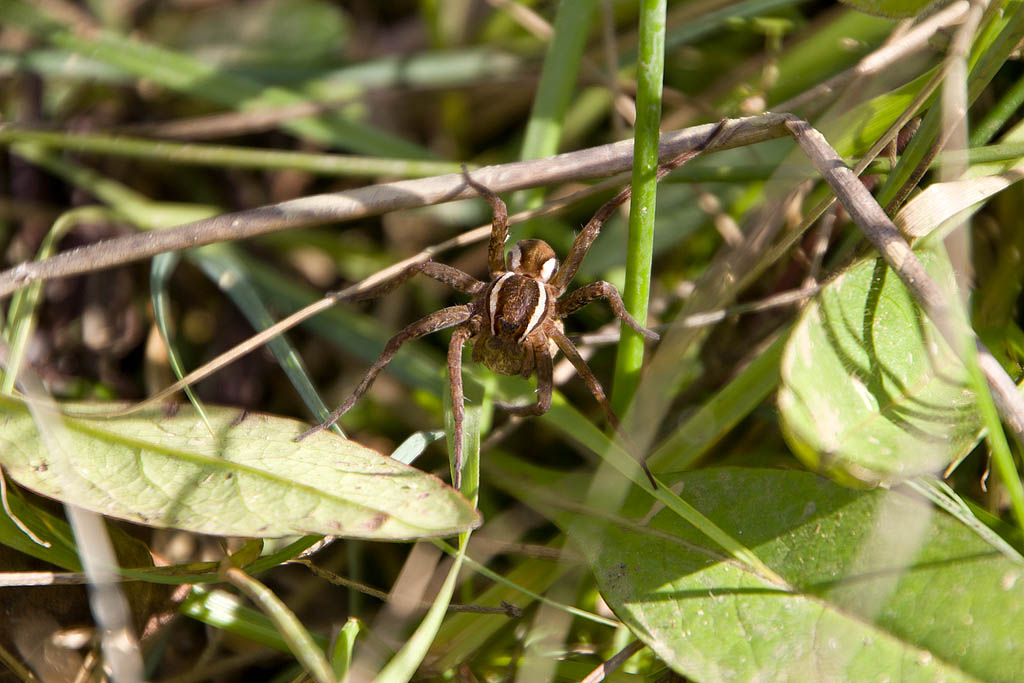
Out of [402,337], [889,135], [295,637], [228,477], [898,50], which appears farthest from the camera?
[402,337]

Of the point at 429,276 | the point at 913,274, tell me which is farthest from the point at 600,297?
the point at 913,274

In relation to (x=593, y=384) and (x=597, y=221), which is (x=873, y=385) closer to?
(x=593, y=384)

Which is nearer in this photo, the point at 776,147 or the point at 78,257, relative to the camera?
the point at 78,257

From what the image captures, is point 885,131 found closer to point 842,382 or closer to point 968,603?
point 842,382

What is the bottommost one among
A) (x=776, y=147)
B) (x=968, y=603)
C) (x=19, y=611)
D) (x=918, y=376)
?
(x=19, y=611)

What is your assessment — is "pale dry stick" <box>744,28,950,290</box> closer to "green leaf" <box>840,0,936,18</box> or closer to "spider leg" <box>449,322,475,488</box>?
"green leaf" <box>840,0,936,18</box>

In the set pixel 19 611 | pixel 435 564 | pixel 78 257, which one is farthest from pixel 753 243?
pixel 19 611

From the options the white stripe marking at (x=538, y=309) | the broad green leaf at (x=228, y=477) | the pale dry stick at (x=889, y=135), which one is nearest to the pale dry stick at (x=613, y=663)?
the broad green leaf at (x=228, y=477)

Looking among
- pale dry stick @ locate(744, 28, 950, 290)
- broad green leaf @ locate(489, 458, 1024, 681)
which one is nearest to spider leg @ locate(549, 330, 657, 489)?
broad green leaf @ locate(489, 458, 1024, 681)
